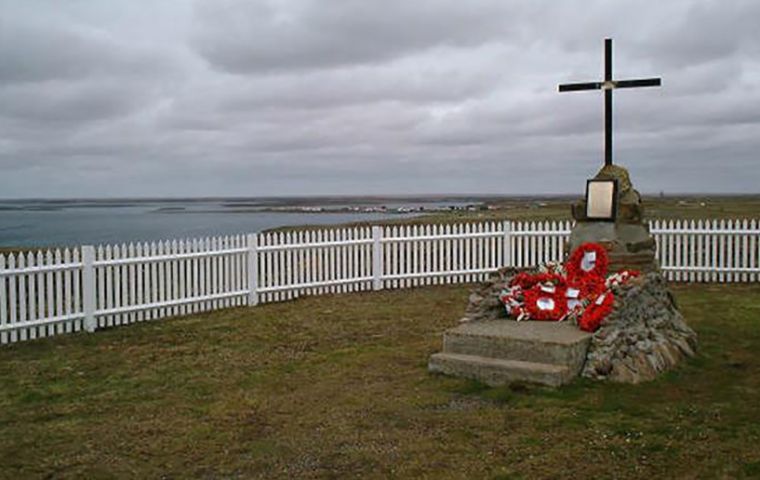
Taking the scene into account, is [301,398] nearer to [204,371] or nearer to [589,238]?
[204,371]

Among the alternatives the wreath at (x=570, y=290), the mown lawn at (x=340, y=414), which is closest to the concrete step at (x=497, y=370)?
the mown lawn at (x=340, y=414)

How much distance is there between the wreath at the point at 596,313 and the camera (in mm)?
7543

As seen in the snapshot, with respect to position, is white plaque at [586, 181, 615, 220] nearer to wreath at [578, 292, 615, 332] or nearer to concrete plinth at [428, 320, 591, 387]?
wreath at [578, 292, 615, 332]

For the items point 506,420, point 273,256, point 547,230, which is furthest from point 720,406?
point 547,230

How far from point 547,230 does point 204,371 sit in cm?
963

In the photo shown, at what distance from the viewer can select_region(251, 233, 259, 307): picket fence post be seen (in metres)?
12.5

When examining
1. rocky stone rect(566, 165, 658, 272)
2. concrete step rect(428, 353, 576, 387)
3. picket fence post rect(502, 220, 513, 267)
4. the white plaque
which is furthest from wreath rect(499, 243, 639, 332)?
picket fence post rect(502, 220, 513, 267)

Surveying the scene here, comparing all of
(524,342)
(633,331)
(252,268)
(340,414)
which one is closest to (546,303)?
(633,331)

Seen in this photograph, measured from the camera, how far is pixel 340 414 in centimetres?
614

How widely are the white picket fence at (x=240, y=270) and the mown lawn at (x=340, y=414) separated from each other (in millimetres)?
905

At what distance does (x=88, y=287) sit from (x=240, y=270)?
9.21ft

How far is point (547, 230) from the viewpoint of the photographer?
1548cm

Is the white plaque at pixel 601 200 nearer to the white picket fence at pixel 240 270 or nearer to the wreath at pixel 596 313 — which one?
the wreath at pixel 596 313

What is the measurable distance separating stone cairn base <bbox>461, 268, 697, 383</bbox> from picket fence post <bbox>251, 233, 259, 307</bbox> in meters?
5.20
